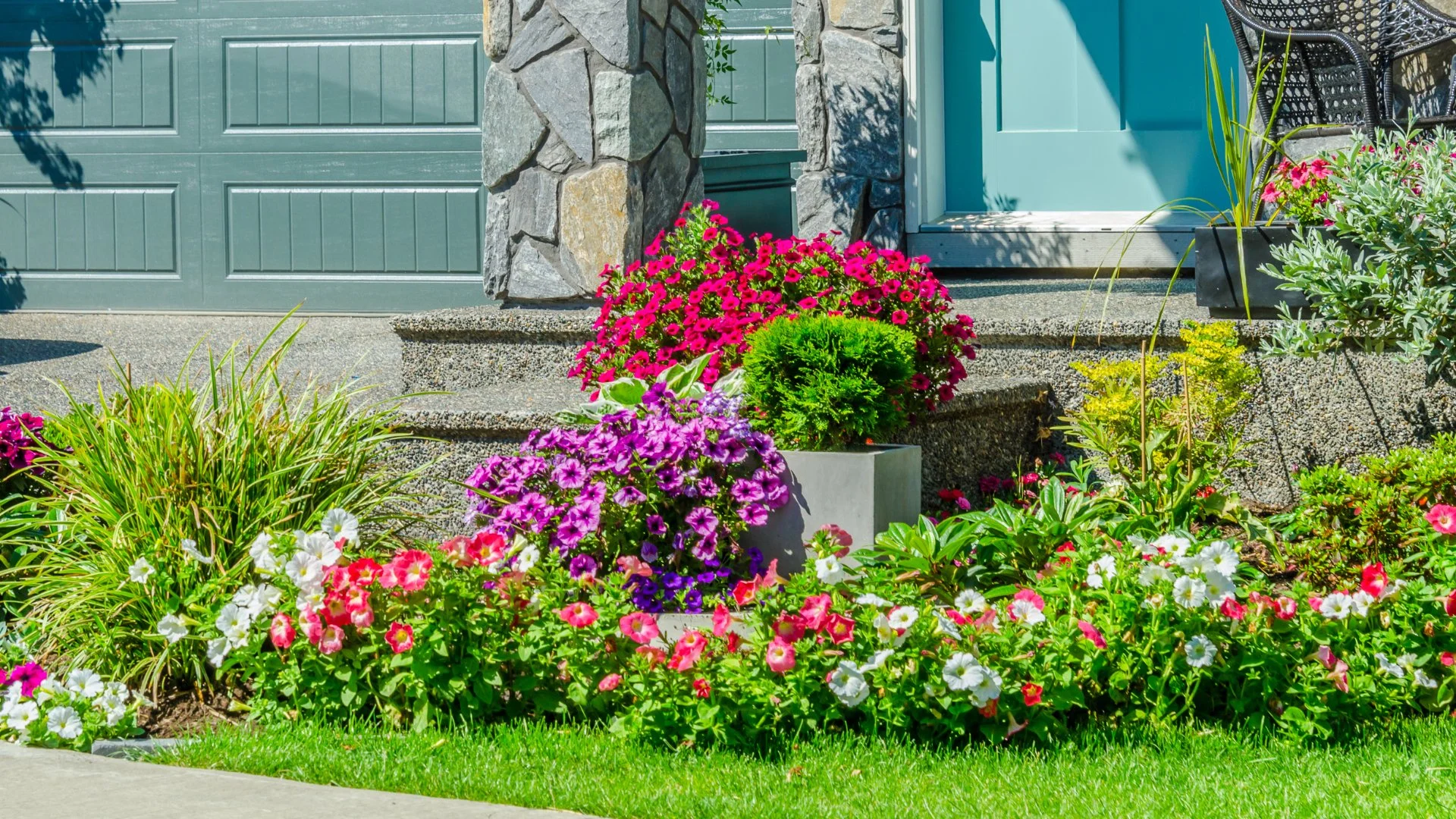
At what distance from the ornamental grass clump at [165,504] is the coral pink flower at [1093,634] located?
156 centimetres

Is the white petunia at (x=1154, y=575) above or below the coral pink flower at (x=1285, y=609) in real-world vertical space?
above

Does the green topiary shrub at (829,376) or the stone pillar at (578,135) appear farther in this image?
the stone pillar at (578,135)

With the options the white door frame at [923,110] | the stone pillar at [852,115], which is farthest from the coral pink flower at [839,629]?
the white door frame at [923,110]

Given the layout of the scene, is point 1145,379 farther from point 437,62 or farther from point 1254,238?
point 437,62

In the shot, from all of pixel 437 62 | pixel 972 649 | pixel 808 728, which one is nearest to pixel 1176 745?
pixel 972 649

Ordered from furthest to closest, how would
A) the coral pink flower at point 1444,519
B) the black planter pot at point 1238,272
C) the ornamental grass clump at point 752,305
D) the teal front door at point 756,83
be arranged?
the teal front door at point 756,83
the black planter pot at point 1238,272
the ornamental grass clump at point 752,305
the coral pink flower at point 1444,519

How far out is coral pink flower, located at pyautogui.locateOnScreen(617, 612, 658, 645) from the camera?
2.62 metres

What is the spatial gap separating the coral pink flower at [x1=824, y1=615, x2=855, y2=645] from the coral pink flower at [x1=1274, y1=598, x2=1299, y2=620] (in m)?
0.79

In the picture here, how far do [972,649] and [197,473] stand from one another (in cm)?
170

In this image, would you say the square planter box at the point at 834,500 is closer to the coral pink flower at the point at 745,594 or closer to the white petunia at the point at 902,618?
the coral pink flower at the point at 745,594

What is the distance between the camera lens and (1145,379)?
3645 millimetres

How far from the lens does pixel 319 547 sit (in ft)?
9.25

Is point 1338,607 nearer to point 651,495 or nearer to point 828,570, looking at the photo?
point 828,570

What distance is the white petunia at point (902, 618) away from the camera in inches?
100
